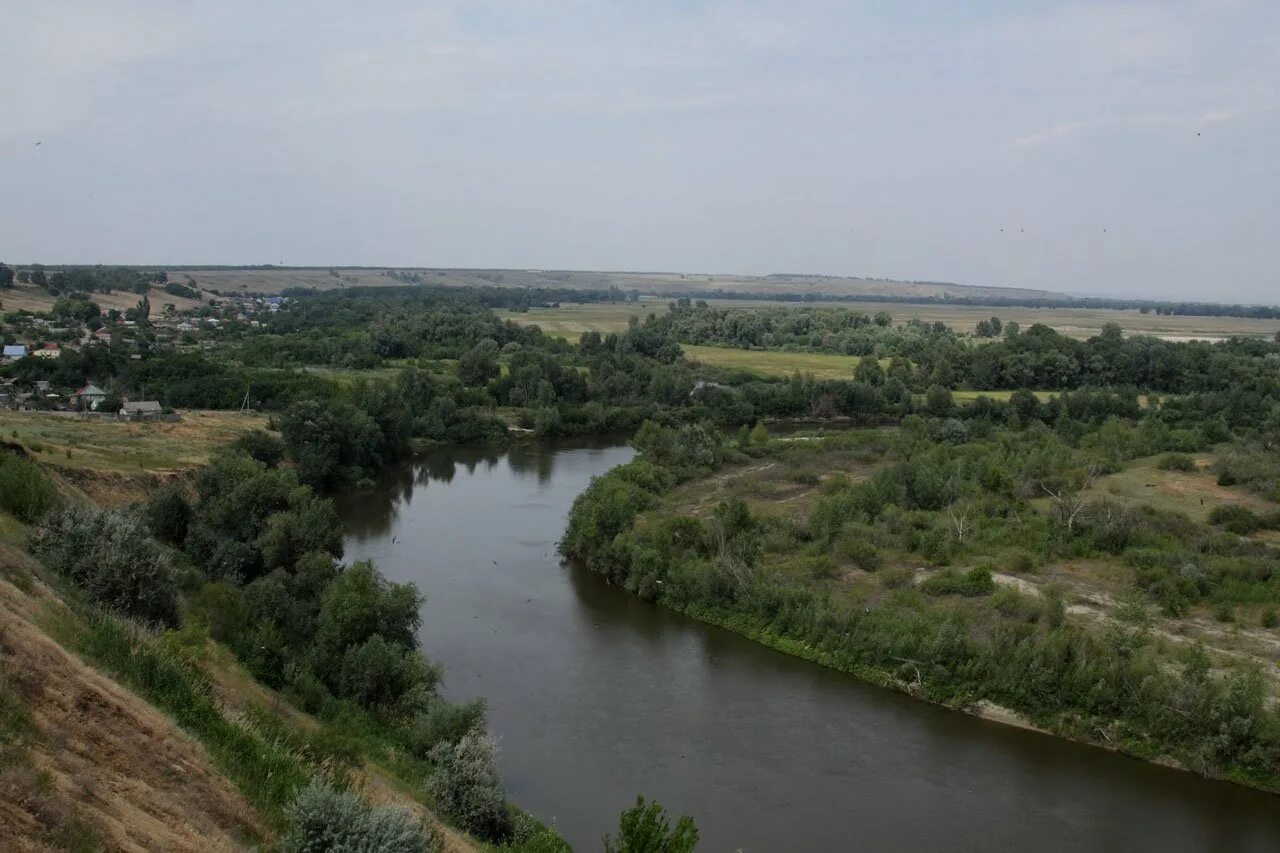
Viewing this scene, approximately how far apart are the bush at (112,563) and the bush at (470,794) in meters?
4.34

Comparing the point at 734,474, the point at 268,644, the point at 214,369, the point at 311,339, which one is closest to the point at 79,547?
the point at 268,644

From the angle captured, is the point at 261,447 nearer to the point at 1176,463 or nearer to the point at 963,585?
the point at 963,585

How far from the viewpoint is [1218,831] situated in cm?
1397

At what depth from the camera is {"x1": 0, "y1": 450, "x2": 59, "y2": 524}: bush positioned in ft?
48.0

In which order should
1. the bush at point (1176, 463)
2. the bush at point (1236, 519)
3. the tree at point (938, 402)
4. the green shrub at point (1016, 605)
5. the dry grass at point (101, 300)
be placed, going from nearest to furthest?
the green shrub at point (1016, 605), the bush at point (1236, 519), the bush at point (1176, 463), the tree at point (938, 402), the dry grass at point (101, 300)

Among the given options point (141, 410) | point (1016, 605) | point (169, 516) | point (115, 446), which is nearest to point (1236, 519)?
point (1016, 605)

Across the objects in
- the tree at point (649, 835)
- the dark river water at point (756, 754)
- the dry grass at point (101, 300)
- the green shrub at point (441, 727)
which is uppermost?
the dry grass at point (101, 300)

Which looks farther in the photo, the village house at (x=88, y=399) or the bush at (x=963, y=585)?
the village house at (x=88, y=399)

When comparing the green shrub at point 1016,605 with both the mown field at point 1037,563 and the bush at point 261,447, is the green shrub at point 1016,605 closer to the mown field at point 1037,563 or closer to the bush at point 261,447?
the mown field at point 1037,563

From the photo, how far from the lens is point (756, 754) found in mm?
15484

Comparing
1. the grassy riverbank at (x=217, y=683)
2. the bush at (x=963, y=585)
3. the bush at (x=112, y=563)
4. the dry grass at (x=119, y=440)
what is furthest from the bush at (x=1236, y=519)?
the dry grass at (x=119, y=440)

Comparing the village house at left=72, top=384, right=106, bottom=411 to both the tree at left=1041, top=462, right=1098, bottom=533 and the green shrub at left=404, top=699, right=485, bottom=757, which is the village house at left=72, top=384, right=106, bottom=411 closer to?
the green shrub at left=404, top=699, right=485, bottom=757

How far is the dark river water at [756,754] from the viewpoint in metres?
13.7

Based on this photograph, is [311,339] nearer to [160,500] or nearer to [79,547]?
[160,500]
